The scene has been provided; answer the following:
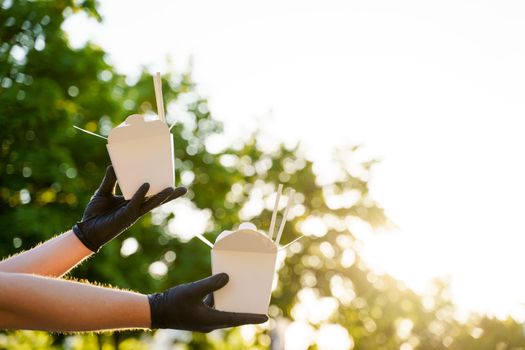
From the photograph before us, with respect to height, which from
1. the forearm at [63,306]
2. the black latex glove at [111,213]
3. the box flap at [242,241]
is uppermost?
the forearm at [63,306]

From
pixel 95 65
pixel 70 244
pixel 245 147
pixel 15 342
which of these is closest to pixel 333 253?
pixel 245 147

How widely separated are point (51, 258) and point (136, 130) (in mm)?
556

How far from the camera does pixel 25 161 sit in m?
11.2

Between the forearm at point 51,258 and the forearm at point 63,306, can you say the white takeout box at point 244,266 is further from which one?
the forearm at point 51,258

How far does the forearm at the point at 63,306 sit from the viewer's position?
5.93 feet

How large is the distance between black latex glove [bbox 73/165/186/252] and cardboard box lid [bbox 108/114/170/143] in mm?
212

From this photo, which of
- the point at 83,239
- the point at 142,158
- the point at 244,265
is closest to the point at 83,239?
the point at 83,239

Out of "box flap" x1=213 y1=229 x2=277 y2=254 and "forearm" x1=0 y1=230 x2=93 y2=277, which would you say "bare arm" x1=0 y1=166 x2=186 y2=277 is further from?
"box flap" x1=213 y1=229 x2=277 y2=254

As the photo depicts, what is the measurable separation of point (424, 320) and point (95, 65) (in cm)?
1732

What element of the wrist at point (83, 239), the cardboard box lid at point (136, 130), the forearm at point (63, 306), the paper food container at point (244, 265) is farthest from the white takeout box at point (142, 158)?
the forearm at point (63, 306)

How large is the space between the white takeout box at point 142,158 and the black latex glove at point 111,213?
7cm

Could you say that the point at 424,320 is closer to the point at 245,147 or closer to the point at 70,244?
the point at 245,147

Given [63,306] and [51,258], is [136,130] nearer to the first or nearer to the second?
[51,258]

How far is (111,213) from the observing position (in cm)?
258
